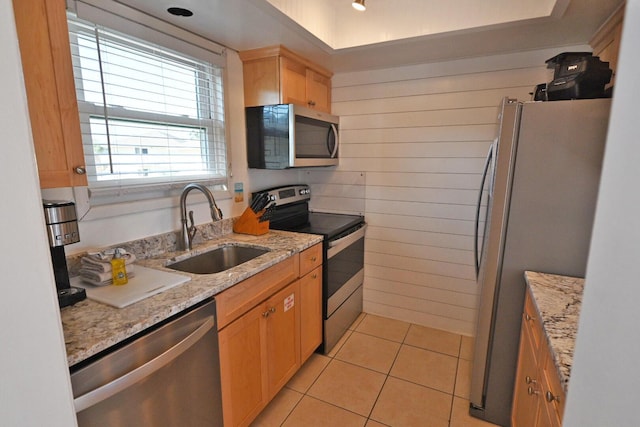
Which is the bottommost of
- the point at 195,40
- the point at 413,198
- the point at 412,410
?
the point at 412,410

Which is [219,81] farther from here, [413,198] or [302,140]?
[413,198]

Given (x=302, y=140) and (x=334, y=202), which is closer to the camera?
(x=302, y=140)

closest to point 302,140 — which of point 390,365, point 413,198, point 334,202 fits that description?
point 334,202

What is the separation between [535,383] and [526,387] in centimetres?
22

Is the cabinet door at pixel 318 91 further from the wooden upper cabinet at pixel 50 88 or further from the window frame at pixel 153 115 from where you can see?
the wooden upper cabinet at pixel 50 88

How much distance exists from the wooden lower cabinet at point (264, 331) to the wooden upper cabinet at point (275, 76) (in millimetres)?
1076

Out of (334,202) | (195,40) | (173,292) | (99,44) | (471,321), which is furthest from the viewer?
(334,202)

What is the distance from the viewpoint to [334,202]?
301 centimetres

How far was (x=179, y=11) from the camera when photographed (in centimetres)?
164

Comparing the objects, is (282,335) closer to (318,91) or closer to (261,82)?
(261,82)

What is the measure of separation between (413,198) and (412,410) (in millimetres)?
1517

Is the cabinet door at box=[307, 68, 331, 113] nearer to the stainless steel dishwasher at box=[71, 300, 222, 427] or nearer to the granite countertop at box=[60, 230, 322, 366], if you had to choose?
the granite countertop at box=[60, 230, 322, 366]

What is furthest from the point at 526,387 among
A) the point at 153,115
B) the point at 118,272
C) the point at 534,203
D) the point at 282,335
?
the point at 153,115

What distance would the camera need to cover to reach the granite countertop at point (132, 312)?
95 cm
